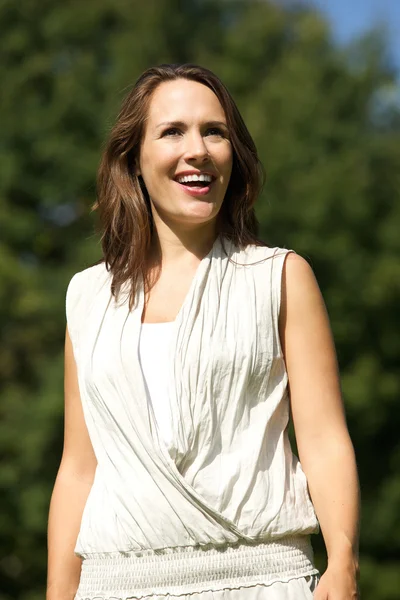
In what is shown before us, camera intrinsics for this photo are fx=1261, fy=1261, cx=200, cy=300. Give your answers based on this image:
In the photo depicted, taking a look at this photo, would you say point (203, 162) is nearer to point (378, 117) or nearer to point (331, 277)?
point (331, 277)

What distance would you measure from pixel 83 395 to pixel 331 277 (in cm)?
1155

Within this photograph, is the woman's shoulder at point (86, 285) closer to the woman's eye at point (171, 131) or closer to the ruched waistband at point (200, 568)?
the woman's eye at point (171, 131)

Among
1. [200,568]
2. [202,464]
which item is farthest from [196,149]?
[200,568]

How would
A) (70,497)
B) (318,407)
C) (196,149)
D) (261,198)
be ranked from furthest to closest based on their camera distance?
(261,198) < (70,497) < (196,149) < (318,407)

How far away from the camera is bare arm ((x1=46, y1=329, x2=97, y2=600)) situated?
10.5ft

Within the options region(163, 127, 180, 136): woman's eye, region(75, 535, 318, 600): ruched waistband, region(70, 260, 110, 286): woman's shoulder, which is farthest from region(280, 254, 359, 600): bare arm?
region(70, 260, 110, 286): woman's shoulder

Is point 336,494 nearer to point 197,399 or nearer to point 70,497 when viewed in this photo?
point 197,399

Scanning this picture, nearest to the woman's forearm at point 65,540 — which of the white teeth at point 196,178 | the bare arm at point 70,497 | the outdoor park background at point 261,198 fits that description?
the bare arm at point 70,497

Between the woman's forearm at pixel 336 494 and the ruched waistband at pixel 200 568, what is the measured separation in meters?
0.10

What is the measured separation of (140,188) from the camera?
344 cm

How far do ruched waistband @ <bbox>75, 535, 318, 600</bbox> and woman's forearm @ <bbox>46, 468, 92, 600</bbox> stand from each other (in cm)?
24

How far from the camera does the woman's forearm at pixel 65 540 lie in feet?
10.5

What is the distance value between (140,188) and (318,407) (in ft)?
2.71

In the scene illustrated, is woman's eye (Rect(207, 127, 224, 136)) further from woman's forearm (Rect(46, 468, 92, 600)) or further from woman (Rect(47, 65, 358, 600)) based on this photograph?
woman's forearm (Rect(46, 468, 92, 600))
